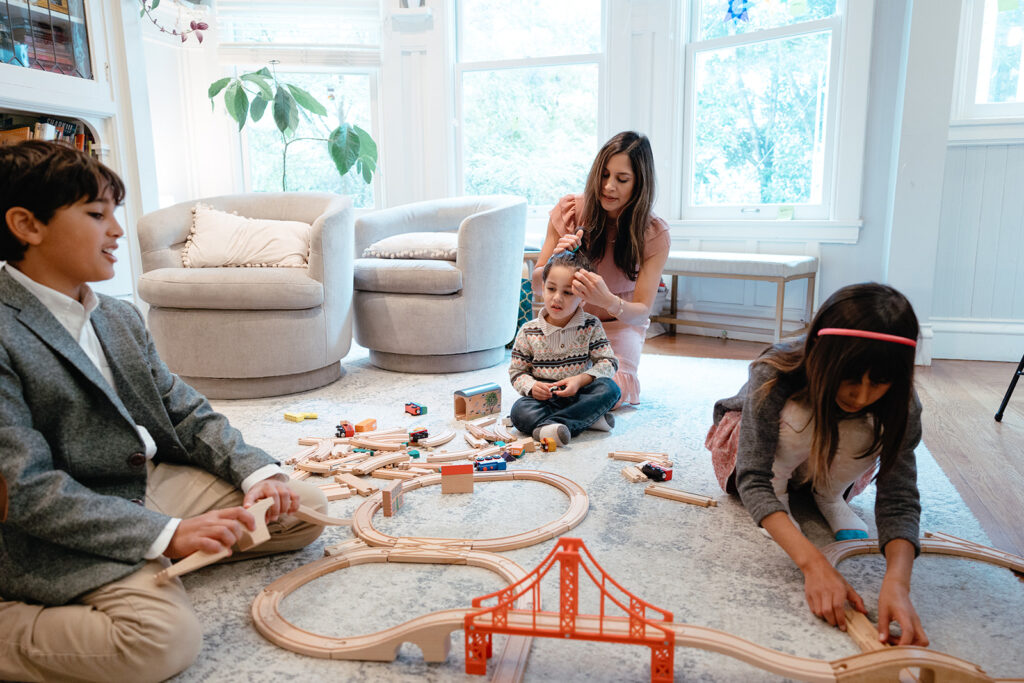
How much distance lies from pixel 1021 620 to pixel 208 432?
1665 mm

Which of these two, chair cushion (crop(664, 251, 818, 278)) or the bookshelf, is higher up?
the bookshelf

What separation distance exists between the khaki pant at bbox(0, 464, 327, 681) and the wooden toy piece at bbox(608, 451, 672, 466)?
1.35 m

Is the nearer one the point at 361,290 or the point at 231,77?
the point at 361,290

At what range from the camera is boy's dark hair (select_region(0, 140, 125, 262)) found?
1.21 meters

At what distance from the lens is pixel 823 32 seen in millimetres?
3854

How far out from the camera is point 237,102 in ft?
15.2

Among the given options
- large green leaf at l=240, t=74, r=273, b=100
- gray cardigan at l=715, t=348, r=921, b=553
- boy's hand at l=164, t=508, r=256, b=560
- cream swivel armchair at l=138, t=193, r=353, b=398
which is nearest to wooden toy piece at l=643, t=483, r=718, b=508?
gray cardigan at l=715, t=348, r=921, b=553

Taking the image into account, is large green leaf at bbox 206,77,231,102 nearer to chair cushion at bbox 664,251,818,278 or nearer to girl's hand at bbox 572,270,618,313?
chair cushion at bbox 664,251,818,278

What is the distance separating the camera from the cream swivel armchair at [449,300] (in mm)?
3238

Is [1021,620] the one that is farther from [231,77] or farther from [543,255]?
[231,77]

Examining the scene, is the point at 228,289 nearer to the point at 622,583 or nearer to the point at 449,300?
the point at 449,300

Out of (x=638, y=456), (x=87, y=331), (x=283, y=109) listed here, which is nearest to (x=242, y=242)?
(x=283, y=109)

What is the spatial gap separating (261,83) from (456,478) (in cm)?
362

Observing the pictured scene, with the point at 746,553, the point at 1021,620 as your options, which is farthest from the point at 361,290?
the point at 1021,620
